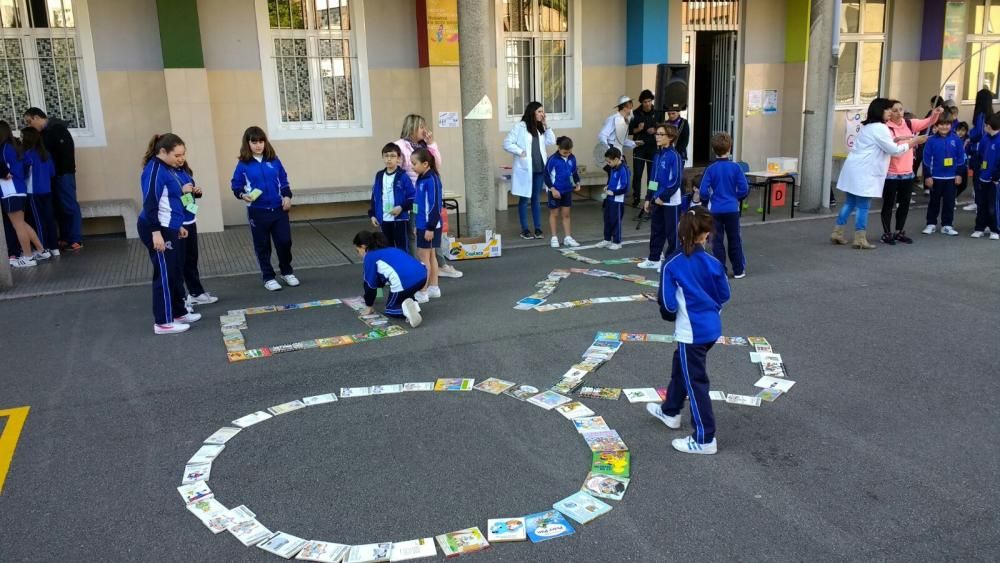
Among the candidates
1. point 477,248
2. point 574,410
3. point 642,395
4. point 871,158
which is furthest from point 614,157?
point 574,410

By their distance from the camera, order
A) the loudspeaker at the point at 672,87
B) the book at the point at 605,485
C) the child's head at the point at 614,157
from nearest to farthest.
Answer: the book at the point at 605,485, the child's head at the point at 614,157, the loudspeaker at the point at 672,87

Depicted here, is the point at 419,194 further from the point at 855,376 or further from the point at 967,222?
the point at 967,222

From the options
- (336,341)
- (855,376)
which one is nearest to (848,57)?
(855,376)

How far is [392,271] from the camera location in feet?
24.3

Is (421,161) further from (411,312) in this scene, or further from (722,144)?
(722,144)

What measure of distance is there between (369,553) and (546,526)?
0.90 metres

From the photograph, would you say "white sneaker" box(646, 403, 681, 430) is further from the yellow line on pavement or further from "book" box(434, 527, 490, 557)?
the yellow line on pavement

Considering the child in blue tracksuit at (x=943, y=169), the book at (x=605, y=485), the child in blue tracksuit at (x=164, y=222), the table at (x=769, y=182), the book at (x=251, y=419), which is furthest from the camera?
the table at (x=769, y=182)

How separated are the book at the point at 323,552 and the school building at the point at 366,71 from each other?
8.45m

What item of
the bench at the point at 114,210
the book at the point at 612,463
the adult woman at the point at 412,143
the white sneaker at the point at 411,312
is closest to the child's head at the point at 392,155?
the adult woman at the point at 412,143

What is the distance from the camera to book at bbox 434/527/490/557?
382 cm

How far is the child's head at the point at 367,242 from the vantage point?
7398mm

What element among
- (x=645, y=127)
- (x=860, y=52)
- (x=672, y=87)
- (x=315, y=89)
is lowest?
(x=645, y=127)

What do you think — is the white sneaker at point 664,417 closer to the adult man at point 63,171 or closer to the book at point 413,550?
the book at point 413,550
